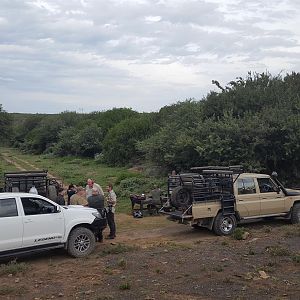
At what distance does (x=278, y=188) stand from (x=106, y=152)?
101ft

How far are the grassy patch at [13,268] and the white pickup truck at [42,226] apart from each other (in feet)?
0.82

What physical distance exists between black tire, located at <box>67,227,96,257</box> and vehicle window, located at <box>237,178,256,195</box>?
4.75 meters

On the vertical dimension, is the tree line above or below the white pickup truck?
above

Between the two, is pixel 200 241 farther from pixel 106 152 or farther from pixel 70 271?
pixel 106 152

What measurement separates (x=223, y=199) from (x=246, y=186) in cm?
98

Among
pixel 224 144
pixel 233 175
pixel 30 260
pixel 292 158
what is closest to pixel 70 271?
pixel 30 260

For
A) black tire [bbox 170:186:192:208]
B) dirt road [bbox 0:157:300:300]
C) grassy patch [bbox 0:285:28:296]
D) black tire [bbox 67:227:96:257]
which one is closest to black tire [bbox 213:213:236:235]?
dirt road [bbox 0:157:300:300]

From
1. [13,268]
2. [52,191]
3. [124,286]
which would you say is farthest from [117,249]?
[52,191]

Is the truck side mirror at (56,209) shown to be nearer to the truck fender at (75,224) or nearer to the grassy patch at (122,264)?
the truck fender at (75,224)

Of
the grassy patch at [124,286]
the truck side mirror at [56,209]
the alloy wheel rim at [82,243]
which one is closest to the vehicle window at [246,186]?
the alloy wheel rim at [82,243]

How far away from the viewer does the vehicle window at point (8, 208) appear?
10359 mm

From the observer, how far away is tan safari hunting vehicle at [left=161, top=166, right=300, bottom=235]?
527 inches

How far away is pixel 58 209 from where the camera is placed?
11.1m

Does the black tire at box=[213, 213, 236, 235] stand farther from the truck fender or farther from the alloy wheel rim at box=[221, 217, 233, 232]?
the truck fender
